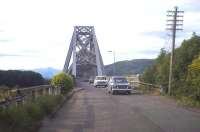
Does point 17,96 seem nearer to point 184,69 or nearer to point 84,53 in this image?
point 184,69

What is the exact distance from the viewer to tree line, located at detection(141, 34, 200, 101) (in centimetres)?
3221

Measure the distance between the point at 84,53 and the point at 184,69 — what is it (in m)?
103

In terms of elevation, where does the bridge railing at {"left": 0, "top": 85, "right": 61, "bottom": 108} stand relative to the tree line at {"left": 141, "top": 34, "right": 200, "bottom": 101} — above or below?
below

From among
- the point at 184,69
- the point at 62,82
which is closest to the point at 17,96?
the point at 62,82

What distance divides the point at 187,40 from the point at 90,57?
10370cm

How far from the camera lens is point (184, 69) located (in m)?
41.3

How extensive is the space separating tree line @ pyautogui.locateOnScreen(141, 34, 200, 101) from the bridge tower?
79955mm

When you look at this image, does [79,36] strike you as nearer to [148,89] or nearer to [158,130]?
[148,89]

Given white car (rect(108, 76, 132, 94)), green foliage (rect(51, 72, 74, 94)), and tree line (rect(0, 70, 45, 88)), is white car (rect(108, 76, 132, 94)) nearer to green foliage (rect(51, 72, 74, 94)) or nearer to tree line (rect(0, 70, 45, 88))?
green foliage (rect(51, 72, 74, 94))

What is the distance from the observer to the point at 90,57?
472ft

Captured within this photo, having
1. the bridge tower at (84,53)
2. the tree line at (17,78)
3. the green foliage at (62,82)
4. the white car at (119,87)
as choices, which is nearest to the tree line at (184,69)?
the white car at (119,87)

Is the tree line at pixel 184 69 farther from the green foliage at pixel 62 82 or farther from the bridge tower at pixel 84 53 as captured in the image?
the bridge tower at pixel 84 53

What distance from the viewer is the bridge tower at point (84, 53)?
13488 cm

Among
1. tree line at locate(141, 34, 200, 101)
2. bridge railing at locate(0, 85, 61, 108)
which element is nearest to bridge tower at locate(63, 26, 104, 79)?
tree line at locate(141, 34, 200, 101)
